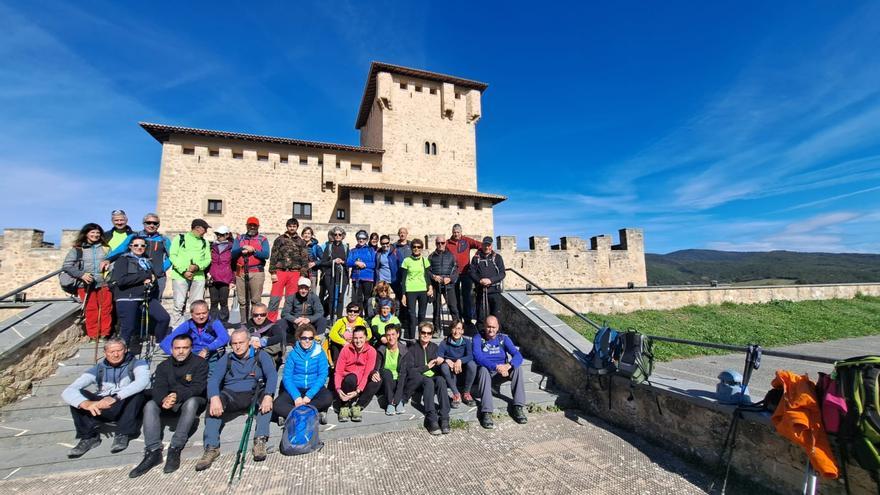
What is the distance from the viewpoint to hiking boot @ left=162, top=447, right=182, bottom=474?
3.46 m

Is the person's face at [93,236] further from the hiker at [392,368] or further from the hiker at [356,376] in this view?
the hiker at [392,368]

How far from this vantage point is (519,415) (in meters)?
4.58

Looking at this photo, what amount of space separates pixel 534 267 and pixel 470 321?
9.99 meters

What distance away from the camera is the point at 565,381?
5336 mm

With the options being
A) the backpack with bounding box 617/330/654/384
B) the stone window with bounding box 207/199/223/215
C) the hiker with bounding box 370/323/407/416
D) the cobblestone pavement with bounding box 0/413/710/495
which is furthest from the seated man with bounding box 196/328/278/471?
the stone window with bounding box 207/199/223/215

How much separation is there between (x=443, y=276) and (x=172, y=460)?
4394mm

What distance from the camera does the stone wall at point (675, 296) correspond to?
33.0 feet

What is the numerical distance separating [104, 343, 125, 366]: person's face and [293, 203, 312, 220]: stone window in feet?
56.3

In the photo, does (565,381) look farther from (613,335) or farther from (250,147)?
(250,147)

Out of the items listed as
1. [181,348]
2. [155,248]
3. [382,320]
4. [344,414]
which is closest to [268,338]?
[181,348]

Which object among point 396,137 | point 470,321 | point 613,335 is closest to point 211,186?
point 396,137

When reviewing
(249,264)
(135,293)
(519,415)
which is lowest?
(519,415)

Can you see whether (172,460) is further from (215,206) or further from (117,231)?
(215,206)

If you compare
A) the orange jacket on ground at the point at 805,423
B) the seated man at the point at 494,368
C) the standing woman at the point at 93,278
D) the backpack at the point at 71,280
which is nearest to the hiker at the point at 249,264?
the standing woman at the point at 93,278
